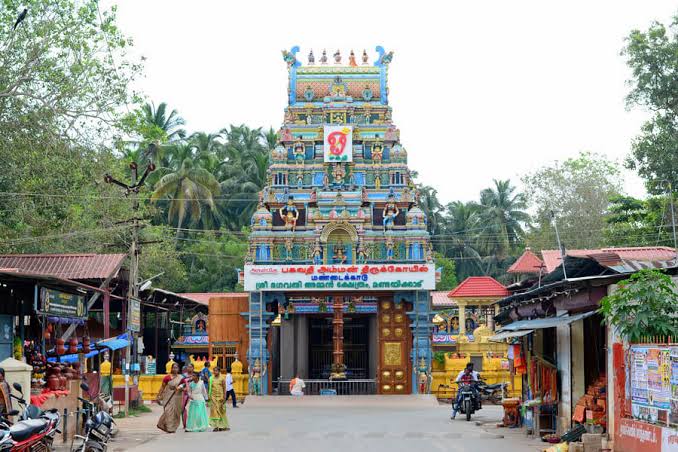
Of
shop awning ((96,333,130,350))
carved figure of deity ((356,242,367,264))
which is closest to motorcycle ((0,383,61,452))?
shop awning ((96,333,130,350))

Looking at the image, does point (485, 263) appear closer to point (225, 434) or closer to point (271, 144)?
point (271, 144)

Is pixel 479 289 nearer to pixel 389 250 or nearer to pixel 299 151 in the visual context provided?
pixel 389 250

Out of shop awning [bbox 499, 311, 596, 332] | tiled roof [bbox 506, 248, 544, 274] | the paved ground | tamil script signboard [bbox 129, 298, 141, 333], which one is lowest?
the paved ground

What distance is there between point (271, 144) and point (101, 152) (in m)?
44.6

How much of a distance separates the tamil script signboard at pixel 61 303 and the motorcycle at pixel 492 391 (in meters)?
11.5

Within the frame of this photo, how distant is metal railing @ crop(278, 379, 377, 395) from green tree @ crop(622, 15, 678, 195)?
13.7 m

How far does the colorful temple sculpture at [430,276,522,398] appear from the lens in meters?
41.2

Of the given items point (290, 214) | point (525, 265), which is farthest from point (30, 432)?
point (525, 265)

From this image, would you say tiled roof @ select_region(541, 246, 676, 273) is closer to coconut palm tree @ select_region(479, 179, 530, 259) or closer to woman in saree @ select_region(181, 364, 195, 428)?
woman in saree @ select_region(181, 364, 195, 428)

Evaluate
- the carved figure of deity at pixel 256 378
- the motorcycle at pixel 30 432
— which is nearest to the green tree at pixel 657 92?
the carved figure of deity at pixel 256 378

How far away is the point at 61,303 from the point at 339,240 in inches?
872

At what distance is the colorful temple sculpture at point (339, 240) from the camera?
40719 mm

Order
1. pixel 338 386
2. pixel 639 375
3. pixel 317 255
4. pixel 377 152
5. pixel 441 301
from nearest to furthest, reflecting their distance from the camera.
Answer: pixel 639 375 < pixel 338 386 < pixel 317 255 < pixel 377 152 < pixel 441 301

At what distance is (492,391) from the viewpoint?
33469 mm
